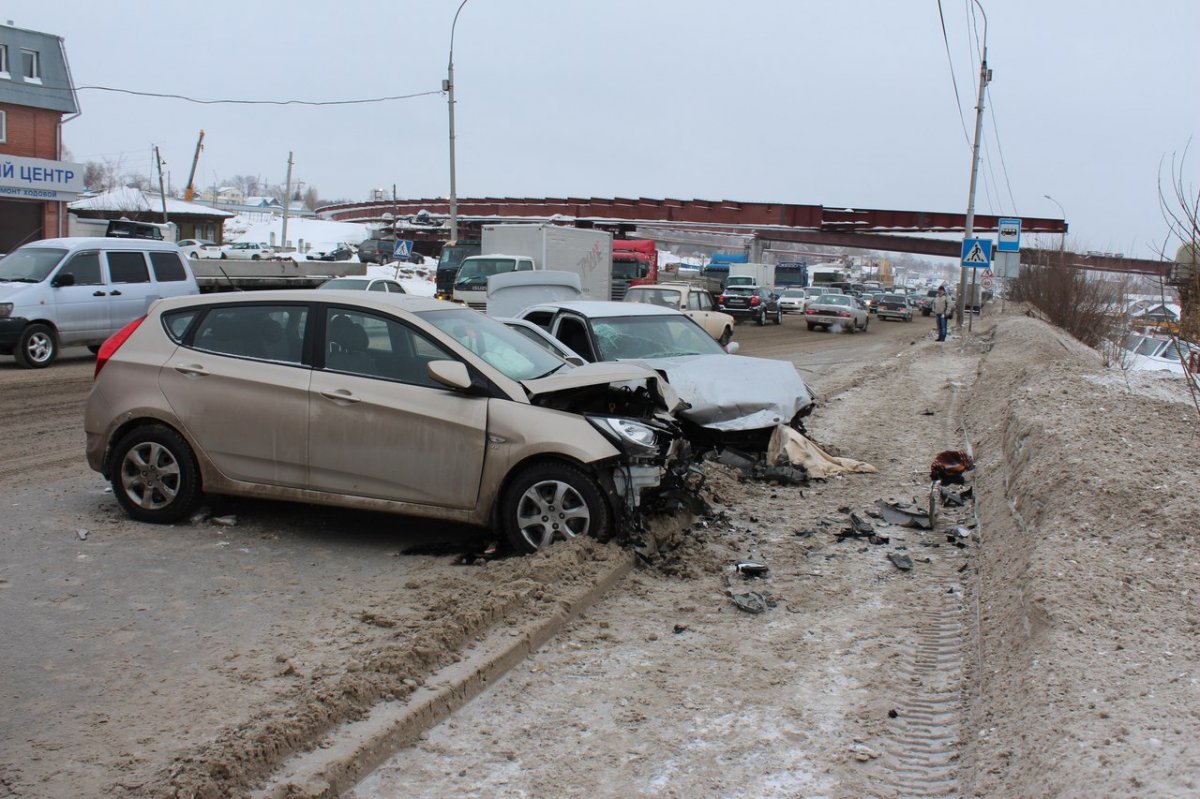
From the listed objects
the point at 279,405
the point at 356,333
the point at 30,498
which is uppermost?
the point at 356,333

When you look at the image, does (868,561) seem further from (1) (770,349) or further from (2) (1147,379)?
(1) (770,349)

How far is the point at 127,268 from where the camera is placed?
56.2 feet

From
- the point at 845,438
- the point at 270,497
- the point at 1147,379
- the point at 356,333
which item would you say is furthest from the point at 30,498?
the point at 1147,379

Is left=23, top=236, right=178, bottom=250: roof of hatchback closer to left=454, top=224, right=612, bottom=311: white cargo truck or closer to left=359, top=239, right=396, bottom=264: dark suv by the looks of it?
left=454, top=224, right=612, bottom=311: white cargo truck

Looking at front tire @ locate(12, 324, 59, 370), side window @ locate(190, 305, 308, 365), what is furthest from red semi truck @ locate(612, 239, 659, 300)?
side window @ locate(190, 305, 308, 365)

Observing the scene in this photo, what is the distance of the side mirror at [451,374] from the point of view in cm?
633

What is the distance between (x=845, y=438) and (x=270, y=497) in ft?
23.7

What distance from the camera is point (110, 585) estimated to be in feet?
19.1

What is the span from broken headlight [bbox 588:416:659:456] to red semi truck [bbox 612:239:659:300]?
37.0m

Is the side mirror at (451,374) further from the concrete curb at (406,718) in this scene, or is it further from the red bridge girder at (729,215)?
the red bridge girder at (729,215)

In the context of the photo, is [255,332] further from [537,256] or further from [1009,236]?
[1009,236]

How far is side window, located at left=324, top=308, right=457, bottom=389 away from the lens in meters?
6.64

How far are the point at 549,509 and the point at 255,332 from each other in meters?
2.44

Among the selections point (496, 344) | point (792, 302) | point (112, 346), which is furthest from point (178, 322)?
point (792, 302)
